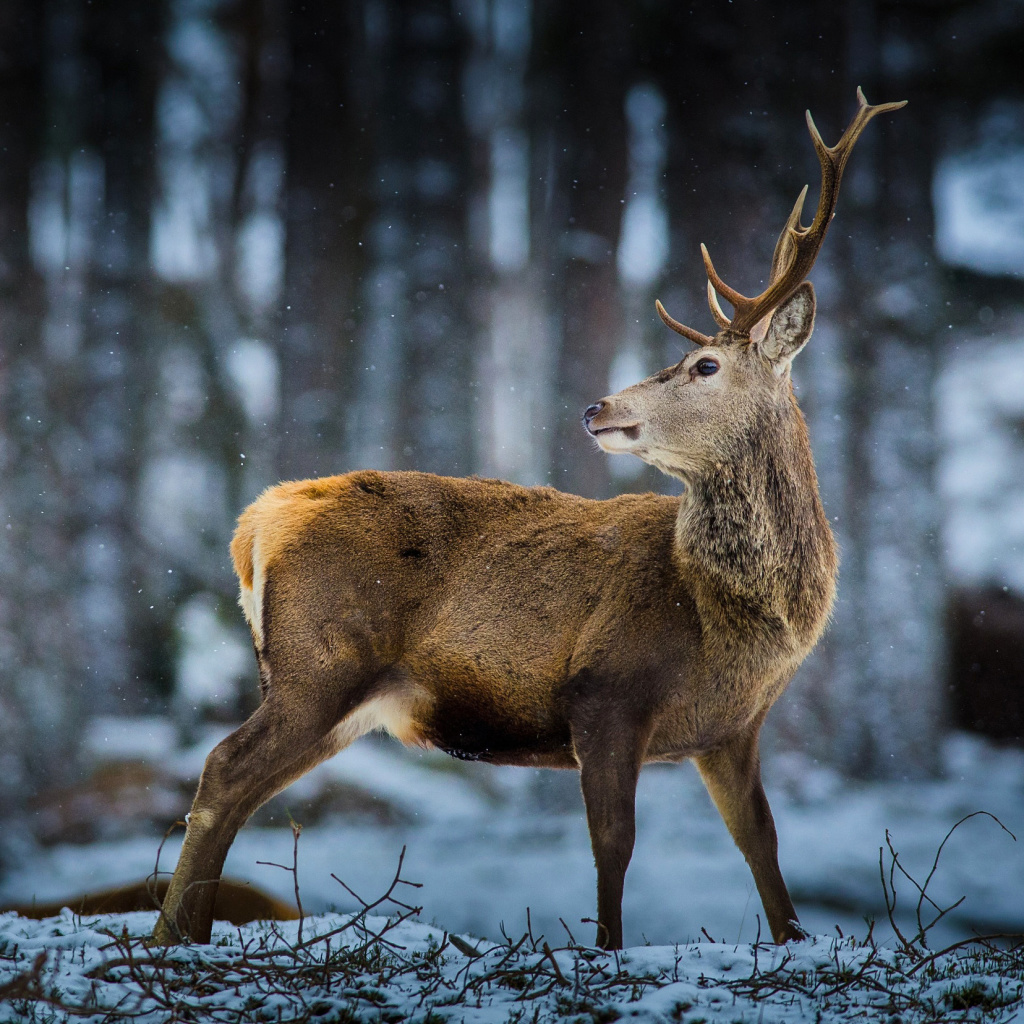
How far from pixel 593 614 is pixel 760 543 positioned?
2.05ft

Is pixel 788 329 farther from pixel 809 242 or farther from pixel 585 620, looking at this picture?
pixel 585 620

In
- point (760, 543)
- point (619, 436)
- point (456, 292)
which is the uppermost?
point (456, 292)

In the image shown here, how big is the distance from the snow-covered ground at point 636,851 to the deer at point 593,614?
2552 millimetres

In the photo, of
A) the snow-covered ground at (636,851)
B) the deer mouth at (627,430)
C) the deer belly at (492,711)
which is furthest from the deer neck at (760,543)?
the snow-covered ground at (636,851)

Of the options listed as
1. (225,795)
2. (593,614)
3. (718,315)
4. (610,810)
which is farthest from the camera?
(718,315)

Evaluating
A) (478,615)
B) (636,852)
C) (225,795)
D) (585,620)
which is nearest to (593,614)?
(585,620)

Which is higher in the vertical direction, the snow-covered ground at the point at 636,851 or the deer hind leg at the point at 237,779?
the deer hind leg at the point at 237,779

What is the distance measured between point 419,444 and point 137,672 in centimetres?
268

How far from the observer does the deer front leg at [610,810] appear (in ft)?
10.4

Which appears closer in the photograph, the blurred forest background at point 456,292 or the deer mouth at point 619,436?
the deer mouth at point 619,436

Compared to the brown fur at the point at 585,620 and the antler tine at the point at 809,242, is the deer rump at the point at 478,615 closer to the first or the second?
the brown fur at the point at 585,620

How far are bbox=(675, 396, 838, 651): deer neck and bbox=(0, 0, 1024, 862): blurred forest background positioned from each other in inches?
129

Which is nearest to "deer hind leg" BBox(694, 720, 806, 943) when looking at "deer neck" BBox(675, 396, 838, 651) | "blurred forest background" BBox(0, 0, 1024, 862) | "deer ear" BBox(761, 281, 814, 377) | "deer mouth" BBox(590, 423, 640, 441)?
"deer neck" BBox(675, 396, 838, 651)

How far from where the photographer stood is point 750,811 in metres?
3.60
